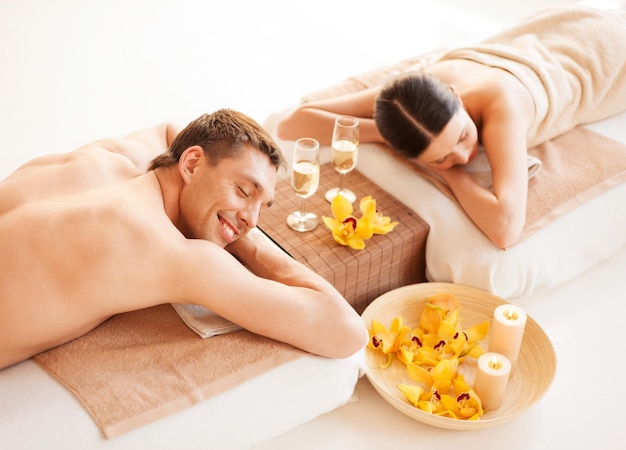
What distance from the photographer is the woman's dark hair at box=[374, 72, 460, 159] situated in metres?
2.22

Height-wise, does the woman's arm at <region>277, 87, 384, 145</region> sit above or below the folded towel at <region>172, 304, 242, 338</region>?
above

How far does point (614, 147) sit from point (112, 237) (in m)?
1.94

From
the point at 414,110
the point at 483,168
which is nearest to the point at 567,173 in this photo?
the point at 483,168

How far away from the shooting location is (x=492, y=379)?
1867mm

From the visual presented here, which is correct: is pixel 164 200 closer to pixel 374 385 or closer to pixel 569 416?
pixel 374 385

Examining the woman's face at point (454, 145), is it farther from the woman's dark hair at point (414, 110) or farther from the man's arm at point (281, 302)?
the man's arm at point (281, 302)

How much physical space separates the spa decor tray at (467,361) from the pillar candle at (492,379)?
0.04m

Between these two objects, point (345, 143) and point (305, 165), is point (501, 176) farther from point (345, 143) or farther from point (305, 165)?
Result: point (305, 165)

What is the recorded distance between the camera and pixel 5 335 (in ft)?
5.23

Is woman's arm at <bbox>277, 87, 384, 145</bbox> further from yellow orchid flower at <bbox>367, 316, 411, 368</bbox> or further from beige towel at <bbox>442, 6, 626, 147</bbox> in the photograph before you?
yellow orchid flower at <bbox>367, 316, 411, 368</bbox>

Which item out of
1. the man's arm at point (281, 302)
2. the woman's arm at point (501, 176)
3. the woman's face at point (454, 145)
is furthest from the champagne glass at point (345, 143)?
the man's arm at point (281, 302)

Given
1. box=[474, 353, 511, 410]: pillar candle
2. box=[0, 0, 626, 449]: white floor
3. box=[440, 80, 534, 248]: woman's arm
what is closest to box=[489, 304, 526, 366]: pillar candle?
box=[474, 353, 511, 410]: pillar candle

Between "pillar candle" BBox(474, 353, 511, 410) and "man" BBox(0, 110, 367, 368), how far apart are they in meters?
0.33

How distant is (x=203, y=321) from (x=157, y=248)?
0.98 ft
